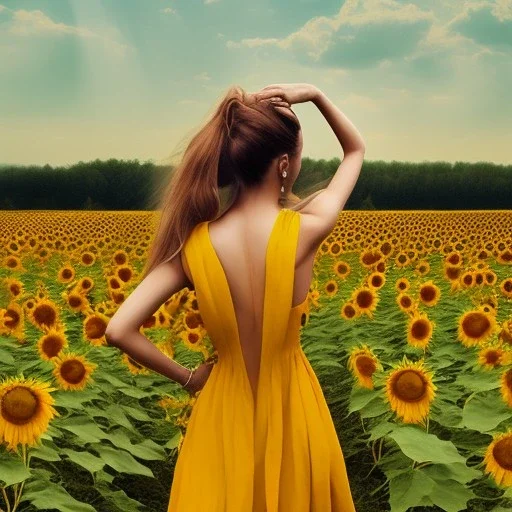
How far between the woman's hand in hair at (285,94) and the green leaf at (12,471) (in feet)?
3.53

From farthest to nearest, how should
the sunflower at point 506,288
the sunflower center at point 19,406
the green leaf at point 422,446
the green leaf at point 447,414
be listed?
the sunflower at point 506,288, the green leaf at point 447,414, the green leaf at point 422,446, the sunflower center at point 19,406

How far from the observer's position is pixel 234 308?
1.46 meters

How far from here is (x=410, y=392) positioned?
222 centimetres

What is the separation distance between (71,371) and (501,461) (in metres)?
1.14

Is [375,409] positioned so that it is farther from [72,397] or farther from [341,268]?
[341,268]

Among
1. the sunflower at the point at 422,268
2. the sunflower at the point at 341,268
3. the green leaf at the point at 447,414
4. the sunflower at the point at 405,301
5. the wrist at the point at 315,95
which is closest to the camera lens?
the wrist at the point at 315,95

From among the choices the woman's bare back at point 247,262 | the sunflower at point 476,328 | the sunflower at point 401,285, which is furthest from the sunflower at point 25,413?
the sunflower at point 401,285

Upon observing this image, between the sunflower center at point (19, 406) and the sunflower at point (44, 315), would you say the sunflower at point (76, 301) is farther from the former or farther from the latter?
the sunflower center at point (19, 406)

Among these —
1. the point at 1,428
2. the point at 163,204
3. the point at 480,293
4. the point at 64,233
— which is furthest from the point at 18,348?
the point at 64,233

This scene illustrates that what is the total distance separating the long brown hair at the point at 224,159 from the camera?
1.48 m

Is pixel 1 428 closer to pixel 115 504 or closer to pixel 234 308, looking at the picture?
pixel 115 504

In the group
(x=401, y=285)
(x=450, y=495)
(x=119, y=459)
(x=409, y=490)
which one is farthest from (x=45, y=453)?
(x=401, y=285)

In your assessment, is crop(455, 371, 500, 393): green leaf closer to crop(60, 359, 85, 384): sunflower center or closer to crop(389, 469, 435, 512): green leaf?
crop(389, 469, 435, 512): green leaf

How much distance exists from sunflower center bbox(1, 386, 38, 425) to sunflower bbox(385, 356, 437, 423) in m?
0.90
